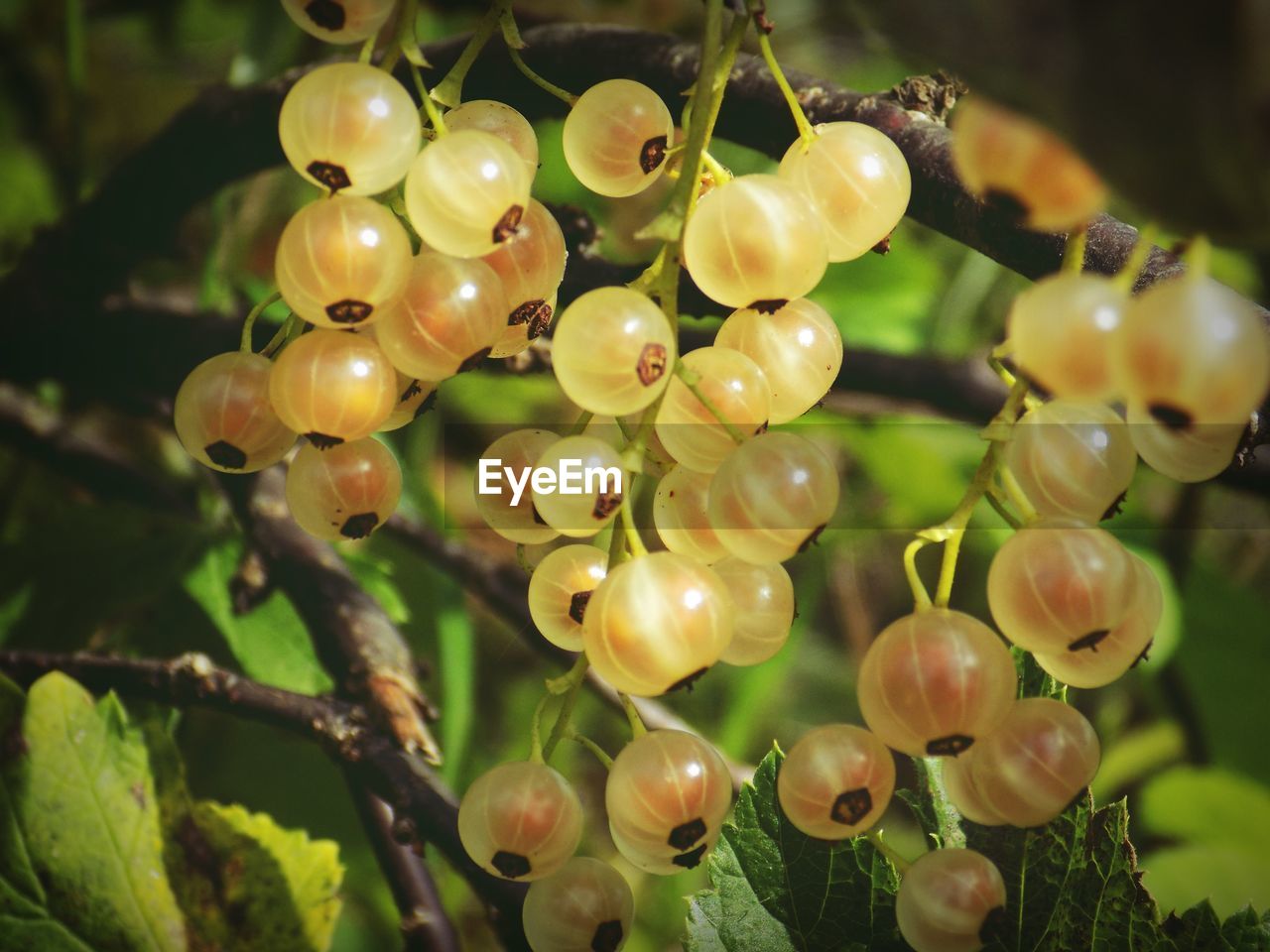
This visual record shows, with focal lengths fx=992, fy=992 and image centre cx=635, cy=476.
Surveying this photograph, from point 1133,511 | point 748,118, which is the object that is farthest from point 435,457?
point 1133,511

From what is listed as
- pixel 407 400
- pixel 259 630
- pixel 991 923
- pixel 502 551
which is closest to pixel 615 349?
pixel 407 400

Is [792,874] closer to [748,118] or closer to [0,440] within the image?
[748,118]

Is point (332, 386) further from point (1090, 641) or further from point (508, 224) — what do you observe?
point (1090, 641)

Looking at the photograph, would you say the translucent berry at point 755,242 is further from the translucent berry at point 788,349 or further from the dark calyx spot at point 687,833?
the dark calyx spot at point 687,833

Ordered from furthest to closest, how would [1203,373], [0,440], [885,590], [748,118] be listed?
[885,590]
[0,440]
[748,118]
[1203,373]

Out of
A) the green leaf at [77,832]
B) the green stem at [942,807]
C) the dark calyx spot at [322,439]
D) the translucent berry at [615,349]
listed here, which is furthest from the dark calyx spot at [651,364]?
the green leaf at [77,832]

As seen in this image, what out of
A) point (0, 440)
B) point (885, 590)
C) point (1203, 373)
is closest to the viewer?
point (1203, 373)
